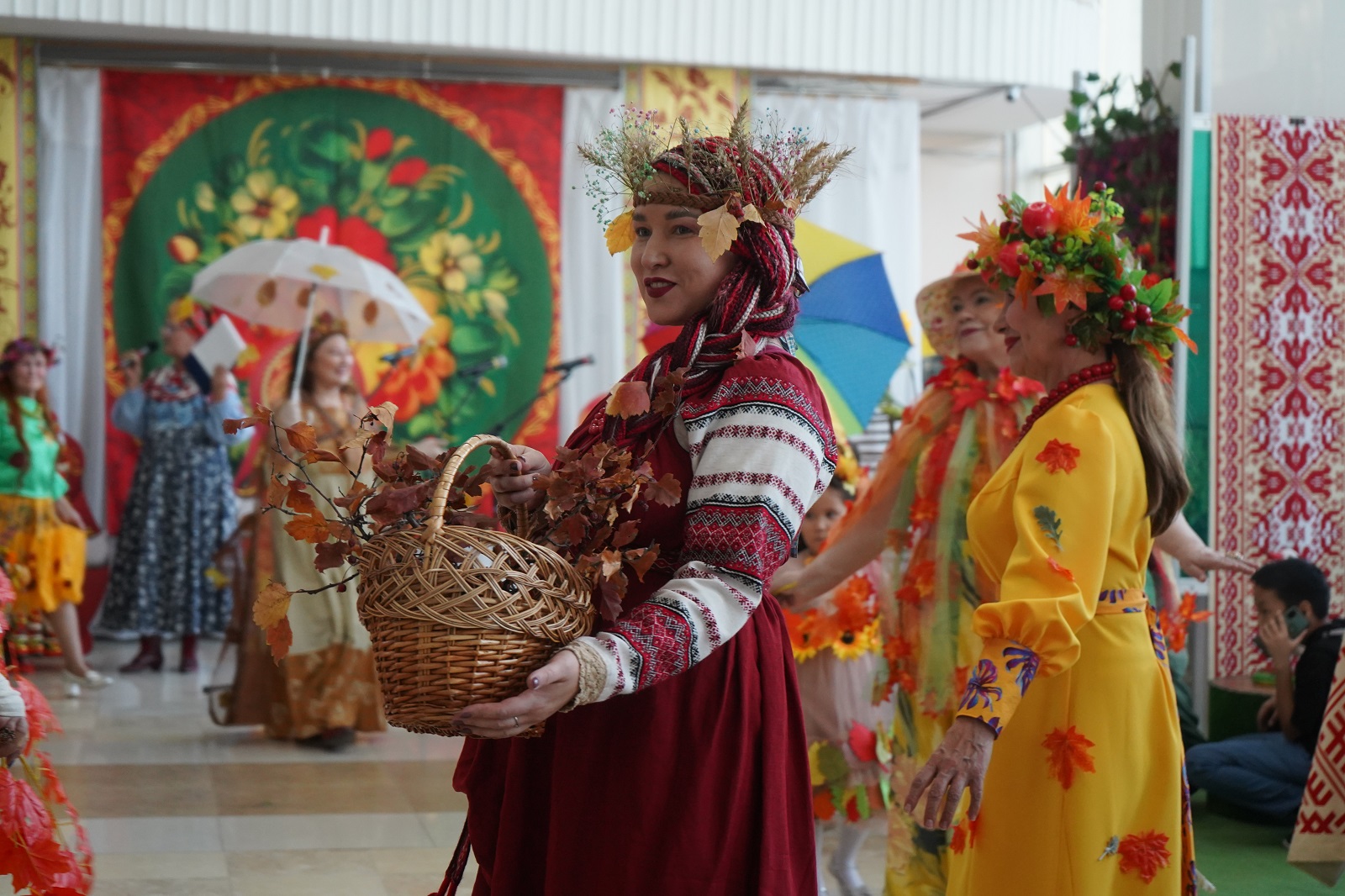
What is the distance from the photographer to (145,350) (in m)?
7.32

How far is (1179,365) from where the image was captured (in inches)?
187

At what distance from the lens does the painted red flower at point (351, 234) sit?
767 cm

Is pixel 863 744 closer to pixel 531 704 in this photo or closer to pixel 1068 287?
pixel 1068 287

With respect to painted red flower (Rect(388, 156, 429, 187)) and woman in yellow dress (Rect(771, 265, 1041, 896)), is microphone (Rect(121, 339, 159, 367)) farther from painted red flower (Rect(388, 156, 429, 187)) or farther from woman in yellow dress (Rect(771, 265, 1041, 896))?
woman in yellow dress (Rect(771, 265, 1041, 896))

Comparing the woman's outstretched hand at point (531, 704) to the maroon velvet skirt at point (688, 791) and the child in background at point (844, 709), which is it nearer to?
the maroon velvet skirt at point (688, 791)

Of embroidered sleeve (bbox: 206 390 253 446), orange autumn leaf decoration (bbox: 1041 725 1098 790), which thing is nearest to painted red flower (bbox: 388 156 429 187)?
embroidered sleeve (bbox: 206 390 253 446)

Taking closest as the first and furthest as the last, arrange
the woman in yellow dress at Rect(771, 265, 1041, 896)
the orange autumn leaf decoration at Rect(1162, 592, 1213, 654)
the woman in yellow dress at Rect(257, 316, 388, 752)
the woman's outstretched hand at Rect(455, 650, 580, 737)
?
the woman's outstretched hand at Rect(455, 650, 580, 737) → the woman in yellow dress at Rect(771, 265, 1041, 896) → the orange autumn leaf decoration at Rect(1162, 592, 1213, 654) → the woman in yellow dress at Rect(257, 316, 388, 752)

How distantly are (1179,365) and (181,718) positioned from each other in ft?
13.5

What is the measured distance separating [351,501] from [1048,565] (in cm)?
98

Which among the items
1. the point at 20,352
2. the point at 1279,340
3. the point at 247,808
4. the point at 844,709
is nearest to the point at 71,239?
the point at 20,352

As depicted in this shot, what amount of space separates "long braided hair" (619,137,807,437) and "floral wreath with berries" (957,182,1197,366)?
0.66 meters

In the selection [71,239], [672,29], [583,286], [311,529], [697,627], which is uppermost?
[672,29]

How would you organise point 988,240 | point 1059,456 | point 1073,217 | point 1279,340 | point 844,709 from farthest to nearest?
point 1279,340
point 844,709
point 988,240
point 1073,217
point 1059,456

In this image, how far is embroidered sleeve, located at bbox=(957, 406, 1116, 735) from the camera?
76.4 inches
